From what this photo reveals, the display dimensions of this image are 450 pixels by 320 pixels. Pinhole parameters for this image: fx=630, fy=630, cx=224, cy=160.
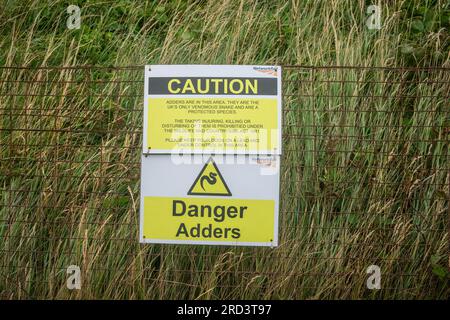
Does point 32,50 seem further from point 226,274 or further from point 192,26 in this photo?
point 226,274

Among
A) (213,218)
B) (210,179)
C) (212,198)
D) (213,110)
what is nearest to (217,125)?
(213,110)

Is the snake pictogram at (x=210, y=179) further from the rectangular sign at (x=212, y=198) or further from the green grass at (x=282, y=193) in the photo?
the green grass at (x=282, y=193)

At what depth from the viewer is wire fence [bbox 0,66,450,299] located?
4.26 m

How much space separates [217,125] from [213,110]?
4.0 inches

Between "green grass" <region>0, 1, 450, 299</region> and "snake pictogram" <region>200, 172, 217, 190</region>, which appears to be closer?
"snake pictogram" <region>200, 172, 217, 190</region>

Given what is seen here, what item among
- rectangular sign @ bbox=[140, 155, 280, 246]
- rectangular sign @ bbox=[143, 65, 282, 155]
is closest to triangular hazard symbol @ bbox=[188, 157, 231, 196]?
rectangular sign @ bbox=[140, 155, 280, 246]

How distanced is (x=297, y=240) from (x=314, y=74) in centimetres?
142

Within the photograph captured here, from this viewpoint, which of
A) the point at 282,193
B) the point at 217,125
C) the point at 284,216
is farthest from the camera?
the point at 282,193

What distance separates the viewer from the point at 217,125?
402cm

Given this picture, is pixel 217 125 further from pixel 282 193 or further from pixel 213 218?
pixel 282 193

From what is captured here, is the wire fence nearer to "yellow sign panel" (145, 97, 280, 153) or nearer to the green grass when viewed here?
the green grass

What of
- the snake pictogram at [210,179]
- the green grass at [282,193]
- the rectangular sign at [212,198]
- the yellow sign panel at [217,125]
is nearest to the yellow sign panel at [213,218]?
the rectangular sign at [212,198]

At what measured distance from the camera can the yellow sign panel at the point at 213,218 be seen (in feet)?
13.3

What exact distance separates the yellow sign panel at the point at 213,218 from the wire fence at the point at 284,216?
0.24 m
